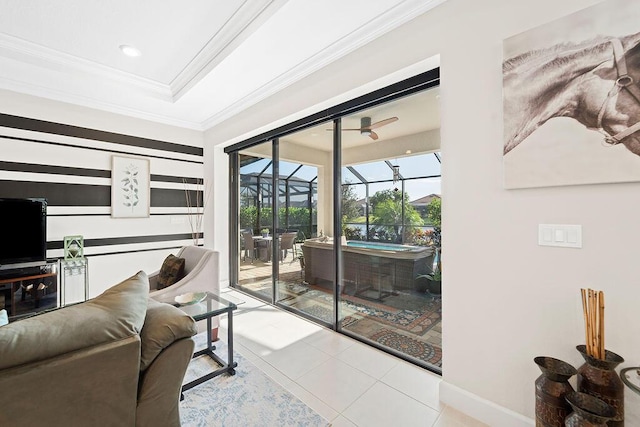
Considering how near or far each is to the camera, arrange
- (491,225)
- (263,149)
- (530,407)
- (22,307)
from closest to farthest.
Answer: (530,407) < (491,225) < (22,307) < (263,149)

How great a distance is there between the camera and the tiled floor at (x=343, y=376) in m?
1.75

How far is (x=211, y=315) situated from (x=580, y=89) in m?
2.60

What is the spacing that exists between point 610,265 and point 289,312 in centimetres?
298

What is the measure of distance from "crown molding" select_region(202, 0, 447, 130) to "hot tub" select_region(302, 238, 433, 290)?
1.84 m

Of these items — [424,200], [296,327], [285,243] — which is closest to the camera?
[424,200]

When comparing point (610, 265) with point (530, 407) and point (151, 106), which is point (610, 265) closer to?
point (530, 407)

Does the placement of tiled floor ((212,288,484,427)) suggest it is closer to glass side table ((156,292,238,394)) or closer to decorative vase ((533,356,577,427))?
glass side table ((156,292,238,394))

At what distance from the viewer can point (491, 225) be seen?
1.69 m

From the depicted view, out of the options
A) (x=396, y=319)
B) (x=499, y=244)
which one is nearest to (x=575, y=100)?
(x=499, y=244)

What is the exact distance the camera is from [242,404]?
1.85 m

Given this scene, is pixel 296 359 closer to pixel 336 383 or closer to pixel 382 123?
pixel 336 383

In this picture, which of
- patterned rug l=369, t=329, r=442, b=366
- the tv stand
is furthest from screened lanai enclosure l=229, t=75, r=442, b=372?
the tv stand

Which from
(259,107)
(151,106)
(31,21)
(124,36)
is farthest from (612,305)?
(151,106)

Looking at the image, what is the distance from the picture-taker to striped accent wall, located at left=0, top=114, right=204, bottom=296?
3264 mm
